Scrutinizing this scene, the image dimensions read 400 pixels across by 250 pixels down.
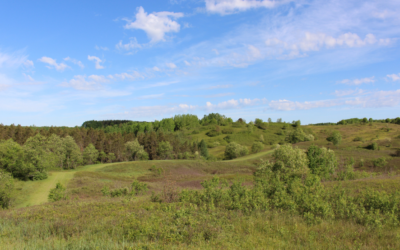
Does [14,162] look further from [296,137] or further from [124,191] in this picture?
[296,137]

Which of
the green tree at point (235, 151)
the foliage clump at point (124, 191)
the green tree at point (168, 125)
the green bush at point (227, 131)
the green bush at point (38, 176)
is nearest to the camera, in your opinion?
the foliage clump at point (124, 191)

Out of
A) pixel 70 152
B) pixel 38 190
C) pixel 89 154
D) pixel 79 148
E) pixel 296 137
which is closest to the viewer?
pixel 38 190

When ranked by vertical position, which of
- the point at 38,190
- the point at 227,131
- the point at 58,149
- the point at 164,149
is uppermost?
the point at 227,131

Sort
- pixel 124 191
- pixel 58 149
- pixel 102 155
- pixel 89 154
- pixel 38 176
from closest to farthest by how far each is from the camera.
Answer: pixel 124 191 < pixel 38 176 < pixel 58 149 < pixel 89 154 < pixel 102 155

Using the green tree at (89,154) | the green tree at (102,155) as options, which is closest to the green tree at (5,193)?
the green tree at (89,154)

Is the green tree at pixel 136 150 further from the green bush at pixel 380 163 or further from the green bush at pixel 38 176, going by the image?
the green bush at pixel 380 163

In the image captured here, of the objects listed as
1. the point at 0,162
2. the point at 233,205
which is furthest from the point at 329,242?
the point at 0,162

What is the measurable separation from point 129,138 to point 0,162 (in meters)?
57.9

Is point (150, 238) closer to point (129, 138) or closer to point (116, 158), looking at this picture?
point (116, 158)

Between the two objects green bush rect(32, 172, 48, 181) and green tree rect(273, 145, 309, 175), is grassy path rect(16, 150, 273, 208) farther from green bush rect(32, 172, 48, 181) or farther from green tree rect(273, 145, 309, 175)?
green tree rect(273, 145, 309, 175)

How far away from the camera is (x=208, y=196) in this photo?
11.2 m

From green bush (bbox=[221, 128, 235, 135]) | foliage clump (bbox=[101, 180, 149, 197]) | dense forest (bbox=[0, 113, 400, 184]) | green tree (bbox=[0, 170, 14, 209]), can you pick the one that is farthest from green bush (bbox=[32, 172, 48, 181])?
green bush (bbox=[221, 128, 235, 135])

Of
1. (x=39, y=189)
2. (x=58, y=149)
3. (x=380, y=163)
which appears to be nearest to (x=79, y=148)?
(x=58, y=149)

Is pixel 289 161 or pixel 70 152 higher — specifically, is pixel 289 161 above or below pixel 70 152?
above
